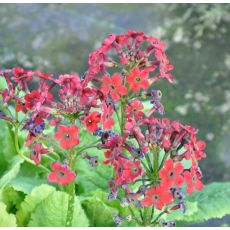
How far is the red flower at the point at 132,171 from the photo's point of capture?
2307mm

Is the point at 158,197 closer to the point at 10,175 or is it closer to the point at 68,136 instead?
the point at 68,136

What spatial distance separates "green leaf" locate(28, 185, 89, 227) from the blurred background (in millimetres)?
2476

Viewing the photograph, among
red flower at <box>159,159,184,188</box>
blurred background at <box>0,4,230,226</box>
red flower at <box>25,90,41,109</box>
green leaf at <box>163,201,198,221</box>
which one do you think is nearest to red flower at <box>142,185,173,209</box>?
red flower at <box>159,159,184,188</box>

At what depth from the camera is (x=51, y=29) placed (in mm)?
6559

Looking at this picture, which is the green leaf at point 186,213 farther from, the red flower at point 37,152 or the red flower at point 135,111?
the red flower at point 37,152

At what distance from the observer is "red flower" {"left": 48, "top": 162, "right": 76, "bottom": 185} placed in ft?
7.54

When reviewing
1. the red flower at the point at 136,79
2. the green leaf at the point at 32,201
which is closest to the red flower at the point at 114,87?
the red flower at the point at 136,79

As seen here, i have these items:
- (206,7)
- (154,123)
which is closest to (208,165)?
(206,7)

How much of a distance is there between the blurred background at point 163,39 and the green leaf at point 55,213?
8.12 ft

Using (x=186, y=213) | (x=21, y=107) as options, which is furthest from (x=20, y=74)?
(x=186, y=213)

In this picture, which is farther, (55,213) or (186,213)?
(186,213)

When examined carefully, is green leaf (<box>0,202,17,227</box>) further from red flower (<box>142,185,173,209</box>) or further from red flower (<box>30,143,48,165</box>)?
red flower (<box>142,185,173,209</box>)

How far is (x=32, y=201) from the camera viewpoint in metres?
2.90

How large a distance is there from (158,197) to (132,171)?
0.35 feet
